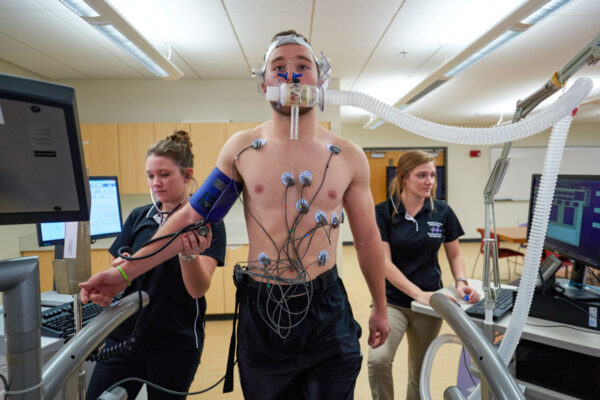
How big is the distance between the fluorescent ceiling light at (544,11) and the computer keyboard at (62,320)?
123 inches

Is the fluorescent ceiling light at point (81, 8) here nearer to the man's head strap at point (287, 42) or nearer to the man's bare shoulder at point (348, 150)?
the man's head strap at point (287, 42)

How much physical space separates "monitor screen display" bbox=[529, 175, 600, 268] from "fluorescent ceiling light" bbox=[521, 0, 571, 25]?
4.58ft

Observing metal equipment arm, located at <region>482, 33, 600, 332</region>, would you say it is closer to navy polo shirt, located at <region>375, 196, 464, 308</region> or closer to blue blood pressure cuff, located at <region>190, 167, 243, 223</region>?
navy polo shirt, located at <region>375, 196, 464, 308</region>

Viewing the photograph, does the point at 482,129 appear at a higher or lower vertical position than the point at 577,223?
higher

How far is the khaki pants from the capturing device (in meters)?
1.88

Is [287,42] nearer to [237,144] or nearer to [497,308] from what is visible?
[237,144]

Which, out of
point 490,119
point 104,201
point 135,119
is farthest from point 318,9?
point 490,119

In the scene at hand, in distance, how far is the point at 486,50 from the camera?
3.04 metres

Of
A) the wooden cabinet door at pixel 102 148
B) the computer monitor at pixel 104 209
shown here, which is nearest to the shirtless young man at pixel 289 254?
the computer monitor at pixel 104 209

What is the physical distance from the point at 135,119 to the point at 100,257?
184cm

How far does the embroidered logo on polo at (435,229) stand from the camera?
2039 mm

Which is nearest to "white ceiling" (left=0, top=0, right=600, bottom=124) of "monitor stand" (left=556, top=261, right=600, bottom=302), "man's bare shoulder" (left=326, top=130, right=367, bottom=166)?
"monitor stand" (left=556, top=261, right=600, bottom=302)

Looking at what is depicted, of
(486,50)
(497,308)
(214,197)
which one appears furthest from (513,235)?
(214,197)

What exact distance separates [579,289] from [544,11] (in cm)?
184
